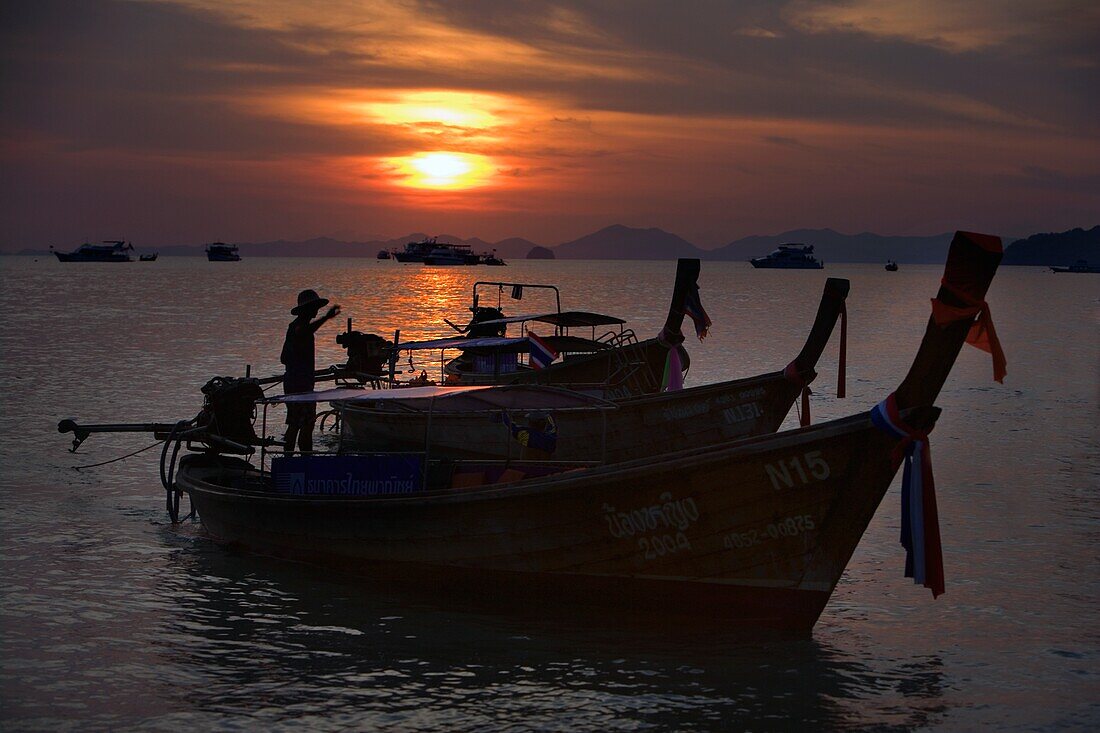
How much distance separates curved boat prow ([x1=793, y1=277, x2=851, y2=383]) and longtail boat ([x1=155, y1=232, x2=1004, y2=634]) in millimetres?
5026

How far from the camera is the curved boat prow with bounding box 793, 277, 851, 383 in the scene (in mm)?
14391

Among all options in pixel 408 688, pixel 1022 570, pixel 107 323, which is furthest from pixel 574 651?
pixel 107 323

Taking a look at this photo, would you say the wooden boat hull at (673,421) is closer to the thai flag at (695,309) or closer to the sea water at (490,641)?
the sea water at (490,641)

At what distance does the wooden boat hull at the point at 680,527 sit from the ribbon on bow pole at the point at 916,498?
0.16 metres

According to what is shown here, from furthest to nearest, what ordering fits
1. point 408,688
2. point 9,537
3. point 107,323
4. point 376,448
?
point 107,323, point 376,448, point 9,537, point 408,688

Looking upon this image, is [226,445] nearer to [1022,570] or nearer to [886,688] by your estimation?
[886,688]

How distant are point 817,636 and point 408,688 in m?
3.89

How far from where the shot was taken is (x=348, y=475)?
11.8 m

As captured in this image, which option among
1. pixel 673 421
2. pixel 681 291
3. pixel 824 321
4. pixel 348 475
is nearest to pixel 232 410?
pixel 348 475

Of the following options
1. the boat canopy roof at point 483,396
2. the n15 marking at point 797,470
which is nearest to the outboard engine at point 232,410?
the boat canopy roof at point 483,396

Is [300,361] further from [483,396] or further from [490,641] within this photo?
[490,641]

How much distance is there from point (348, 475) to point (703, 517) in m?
4.21

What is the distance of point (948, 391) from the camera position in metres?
30.1

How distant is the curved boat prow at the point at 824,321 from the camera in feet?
47.2
